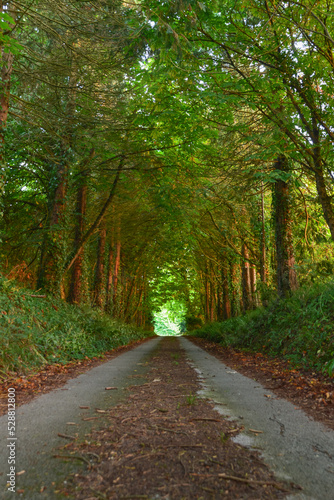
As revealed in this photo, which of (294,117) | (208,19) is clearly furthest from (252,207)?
(208,19)

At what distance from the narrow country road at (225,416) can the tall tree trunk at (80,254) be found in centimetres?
780

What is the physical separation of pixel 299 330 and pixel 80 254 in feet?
31.4

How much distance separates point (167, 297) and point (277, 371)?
30.8 m

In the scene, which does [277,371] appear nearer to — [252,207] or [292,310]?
[292,310]

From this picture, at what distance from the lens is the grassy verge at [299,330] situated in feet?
20.0

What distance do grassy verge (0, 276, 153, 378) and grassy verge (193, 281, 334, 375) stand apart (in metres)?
5.24

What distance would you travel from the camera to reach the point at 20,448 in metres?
2.62

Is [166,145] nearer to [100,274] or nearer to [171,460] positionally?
[100,274]

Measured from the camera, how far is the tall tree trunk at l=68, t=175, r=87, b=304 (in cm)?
1312

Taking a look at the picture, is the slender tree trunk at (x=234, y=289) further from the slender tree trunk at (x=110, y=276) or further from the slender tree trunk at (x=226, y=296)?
the slender tree trunk at (x=110, y=276)

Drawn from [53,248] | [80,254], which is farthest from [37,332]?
[80,254]

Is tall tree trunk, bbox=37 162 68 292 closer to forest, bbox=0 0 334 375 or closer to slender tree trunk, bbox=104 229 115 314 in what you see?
forest, bbox=0 0 334 375

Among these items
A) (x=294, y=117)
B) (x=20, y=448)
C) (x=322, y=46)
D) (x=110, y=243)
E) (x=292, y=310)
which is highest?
(x=322, y=46)

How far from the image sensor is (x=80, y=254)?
13.8 meters
